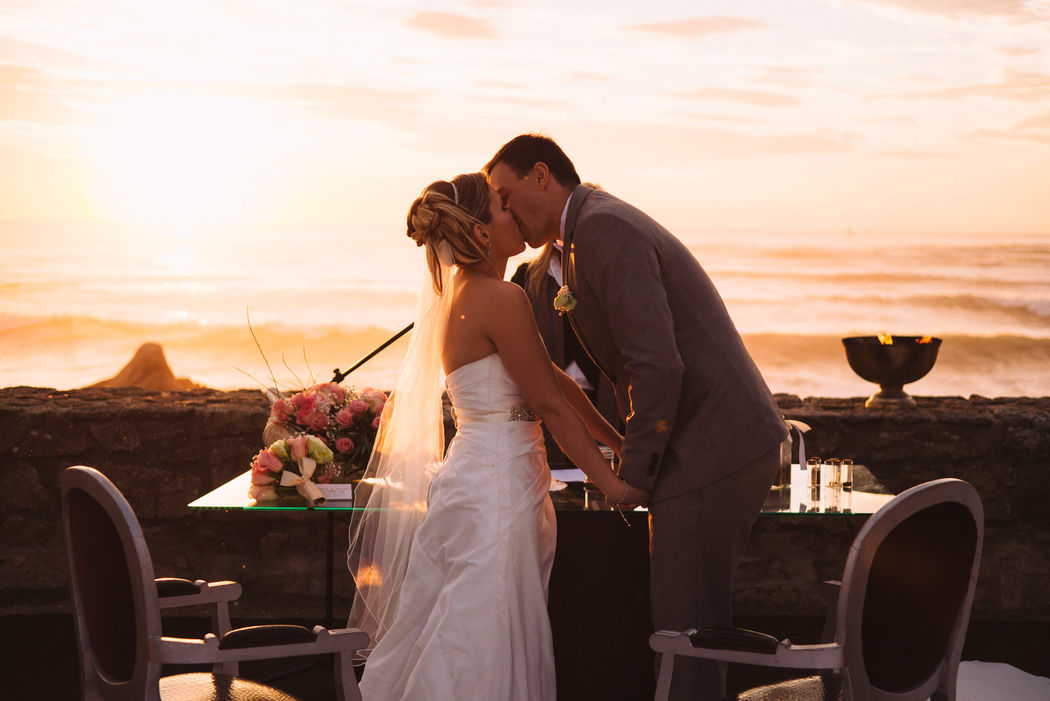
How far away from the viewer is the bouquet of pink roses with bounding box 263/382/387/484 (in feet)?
10.6

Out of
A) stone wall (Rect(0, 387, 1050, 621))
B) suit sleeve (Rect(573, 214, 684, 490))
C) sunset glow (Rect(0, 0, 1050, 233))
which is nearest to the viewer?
suit sleeve (Rect(573, 214, 684, 490))

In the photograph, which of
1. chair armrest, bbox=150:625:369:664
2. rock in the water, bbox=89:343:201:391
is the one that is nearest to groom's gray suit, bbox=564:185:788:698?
chair armrest, bbox=150:625:369:664

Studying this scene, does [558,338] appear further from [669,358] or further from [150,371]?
[150,371]

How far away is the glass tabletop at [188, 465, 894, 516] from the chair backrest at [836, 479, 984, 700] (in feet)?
1.86

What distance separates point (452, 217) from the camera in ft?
8.50

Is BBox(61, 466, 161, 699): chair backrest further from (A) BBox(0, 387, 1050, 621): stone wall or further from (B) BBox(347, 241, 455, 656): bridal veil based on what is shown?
(A) BBox(0, 387, 1050, 621): stone wall

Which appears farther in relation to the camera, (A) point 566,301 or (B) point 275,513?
(B) point 275,513

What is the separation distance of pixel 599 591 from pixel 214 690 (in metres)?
1.12

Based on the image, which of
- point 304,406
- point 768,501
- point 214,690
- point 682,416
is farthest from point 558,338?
point 214,690

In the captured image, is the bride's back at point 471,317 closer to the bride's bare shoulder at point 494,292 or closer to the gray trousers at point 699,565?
the bride's bare shoulder at point 494,292

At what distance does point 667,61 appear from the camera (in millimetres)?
11469

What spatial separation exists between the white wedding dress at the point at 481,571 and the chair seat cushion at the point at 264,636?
0.50 m

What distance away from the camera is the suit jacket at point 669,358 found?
230 centimetres

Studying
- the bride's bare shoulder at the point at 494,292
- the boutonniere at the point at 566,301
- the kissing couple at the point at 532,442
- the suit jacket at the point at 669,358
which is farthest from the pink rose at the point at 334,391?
the suit jacket at the point at 669,358
